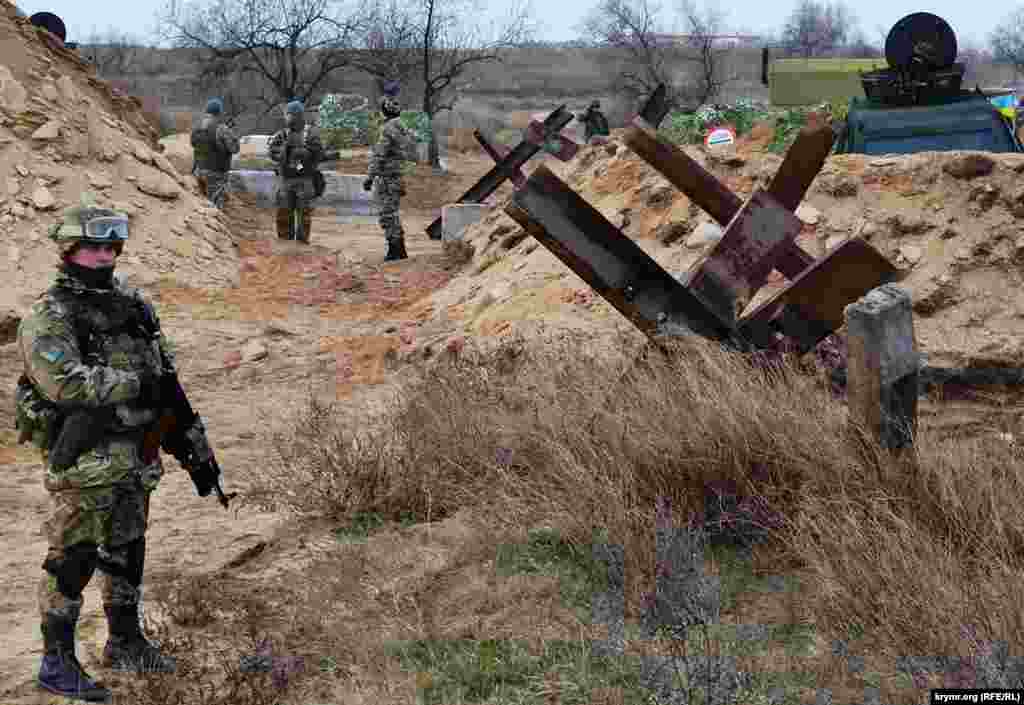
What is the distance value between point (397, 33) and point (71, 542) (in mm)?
31214

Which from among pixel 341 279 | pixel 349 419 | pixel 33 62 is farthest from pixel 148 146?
pixel 349 419

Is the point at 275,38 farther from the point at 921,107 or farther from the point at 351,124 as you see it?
the point at 921,107

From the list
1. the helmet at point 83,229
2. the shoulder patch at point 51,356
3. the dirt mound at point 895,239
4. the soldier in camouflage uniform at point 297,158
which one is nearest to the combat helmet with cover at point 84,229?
the helmet at point 83,229

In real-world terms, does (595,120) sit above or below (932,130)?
below

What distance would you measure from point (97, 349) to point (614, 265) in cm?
206

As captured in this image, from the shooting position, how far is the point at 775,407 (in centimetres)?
457

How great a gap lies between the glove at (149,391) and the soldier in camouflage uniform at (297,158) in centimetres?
1160

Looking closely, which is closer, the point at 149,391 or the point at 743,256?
the point at 149,391

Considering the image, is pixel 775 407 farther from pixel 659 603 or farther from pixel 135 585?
pixel 135 585

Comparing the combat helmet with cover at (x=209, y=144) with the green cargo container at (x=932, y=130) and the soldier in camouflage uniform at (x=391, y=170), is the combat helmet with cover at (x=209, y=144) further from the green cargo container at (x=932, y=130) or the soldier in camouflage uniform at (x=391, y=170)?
the green cargo container at (x=932, y=130)

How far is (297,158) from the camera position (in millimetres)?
15484

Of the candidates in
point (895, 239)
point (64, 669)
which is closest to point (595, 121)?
point (895, 239)

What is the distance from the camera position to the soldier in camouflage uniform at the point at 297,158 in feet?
50.9

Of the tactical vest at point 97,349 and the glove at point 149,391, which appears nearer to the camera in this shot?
the tactical vest at point 97,349
